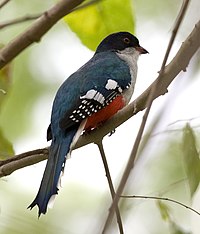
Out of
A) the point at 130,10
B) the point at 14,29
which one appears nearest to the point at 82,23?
the point at 130,10

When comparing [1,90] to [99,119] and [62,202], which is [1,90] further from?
[62,202]

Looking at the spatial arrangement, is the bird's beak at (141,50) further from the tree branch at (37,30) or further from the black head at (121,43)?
the tree branch at (37,30)

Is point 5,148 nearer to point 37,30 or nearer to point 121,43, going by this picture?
point 37,30

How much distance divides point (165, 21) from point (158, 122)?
12.0 ft

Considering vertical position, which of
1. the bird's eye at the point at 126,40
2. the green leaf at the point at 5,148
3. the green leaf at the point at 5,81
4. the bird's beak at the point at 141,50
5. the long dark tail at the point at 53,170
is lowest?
the bird's beak at the point at 141,50

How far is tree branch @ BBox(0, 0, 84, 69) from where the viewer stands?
186cm

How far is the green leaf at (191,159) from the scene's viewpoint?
207cm

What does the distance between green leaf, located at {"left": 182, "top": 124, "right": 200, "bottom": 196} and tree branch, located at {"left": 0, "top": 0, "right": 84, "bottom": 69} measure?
584 mm

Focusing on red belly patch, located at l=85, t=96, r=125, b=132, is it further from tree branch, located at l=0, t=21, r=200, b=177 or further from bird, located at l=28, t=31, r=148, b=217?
tree branch, located at l=0, t=21, r=200, b=177

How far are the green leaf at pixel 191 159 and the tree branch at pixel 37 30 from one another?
0.58 meters

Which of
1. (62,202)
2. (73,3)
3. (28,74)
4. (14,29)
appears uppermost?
(73,3)

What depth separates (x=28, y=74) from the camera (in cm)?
550

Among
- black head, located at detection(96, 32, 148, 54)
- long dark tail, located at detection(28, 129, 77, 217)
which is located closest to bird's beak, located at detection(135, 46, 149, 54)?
black head, located at detection(96, 32, 148, 54)

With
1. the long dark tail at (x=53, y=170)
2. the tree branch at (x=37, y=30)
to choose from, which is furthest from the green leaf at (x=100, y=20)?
the tree branch at (x=37, y=30)
